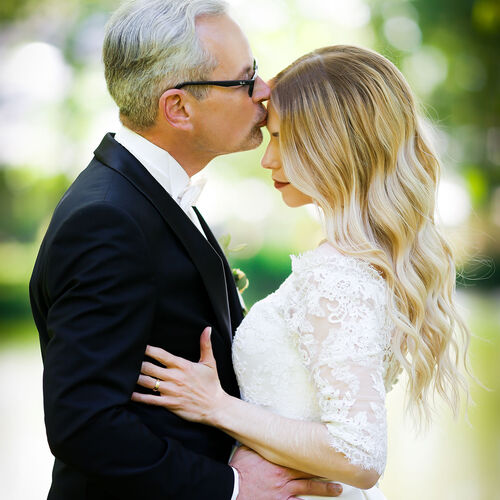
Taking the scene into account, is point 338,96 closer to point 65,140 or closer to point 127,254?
point 127,254

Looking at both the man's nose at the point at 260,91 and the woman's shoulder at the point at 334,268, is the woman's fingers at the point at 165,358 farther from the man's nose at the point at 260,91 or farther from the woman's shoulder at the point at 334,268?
the man's nose at the point at 260,91

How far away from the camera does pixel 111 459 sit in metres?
1.61

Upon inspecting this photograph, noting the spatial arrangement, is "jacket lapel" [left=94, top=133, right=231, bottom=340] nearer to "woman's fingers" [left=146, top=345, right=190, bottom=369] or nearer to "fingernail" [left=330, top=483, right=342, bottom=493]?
"woman's fingers" [left=146, top=345, right=190, bottom=369]

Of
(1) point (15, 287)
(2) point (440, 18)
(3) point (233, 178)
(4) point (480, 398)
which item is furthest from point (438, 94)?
(1) point (15, 287)

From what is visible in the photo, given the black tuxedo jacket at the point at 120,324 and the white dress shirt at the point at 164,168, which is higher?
the white dress shirt at the point at 164,168

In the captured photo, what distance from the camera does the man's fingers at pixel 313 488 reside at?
6.05ft

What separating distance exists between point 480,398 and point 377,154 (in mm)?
5876

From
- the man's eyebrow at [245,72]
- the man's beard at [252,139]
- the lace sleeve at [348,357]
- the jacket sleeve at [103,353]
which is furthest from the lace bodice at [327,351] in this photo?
the man's eyebrow at [245,72]

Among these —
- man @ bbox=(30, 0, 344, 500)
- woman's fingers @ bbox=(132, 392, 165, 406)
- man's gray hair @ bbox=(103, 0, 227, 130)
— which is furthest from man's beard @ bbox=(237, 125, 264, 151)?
woman's fingers @ bbox=(132, 392, 165, 406)

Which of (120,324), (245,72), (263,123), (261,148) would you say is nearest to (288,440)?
(120,324)

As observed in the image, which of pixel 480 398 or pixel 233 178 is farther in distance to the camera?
pixel 233 178

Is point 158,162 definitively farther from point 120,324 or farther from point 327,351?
point 327,351

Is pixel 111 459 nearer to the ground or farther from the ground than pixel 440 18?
nearer to the ground

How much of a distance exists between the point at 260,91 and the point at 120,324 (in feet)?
3.08
